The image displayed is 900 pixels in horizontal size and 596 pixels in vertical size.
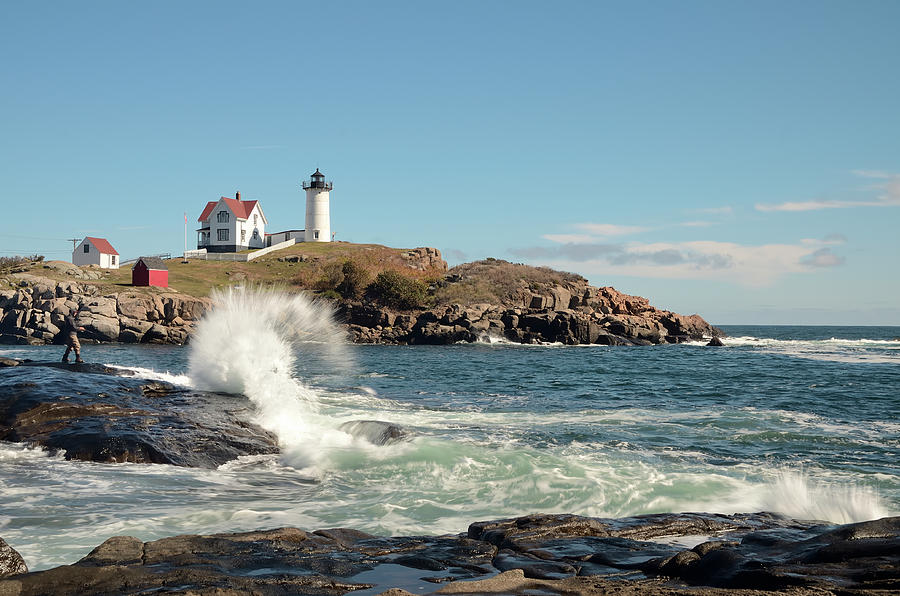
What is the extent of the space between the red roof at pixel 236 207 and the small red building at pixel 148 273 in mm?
27351

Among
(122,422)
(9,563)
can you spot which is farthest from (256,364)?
(9,563)

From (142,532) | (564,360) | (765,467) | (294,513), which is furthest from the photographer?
(564,360)

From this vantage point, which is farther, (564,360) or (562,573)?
(564,360)

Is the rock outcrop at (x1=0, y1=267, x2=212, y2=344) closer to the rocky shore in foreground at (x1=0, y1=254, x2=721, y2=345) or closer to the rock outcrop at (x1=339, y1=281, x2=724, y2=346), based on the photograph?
the rocky shore in foreground at (x1=0, y1=254, x2=721, y2=345)

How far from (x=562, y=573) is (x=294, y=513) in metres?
4.56

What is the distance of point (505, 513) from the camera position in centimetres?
995

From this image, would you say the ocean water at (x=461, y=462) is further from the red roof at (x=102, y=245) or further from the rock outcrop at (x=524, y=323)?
the red roof at (x=102, y=245)

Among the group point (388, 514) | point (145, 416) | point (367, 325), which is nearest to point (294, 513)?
point (388, 514)

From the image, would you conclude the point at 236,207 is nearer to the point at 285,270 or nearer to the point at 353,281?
the point at 285,270

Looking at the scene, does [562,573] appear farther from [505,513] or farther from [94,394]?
[94,394]

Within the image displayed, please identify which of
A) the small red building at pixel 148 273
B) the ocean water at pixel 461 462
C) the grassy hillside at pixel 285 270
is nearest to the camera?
the ocean water at pixel 461 462

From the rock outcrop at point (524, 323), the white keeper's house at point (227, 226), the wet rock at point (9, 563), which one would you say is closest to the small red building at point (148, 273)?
the rock outcrop at point (524, 323)

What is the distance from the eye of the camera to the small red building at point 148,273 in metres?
71.1

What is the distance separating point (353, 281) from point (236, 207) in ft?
110
